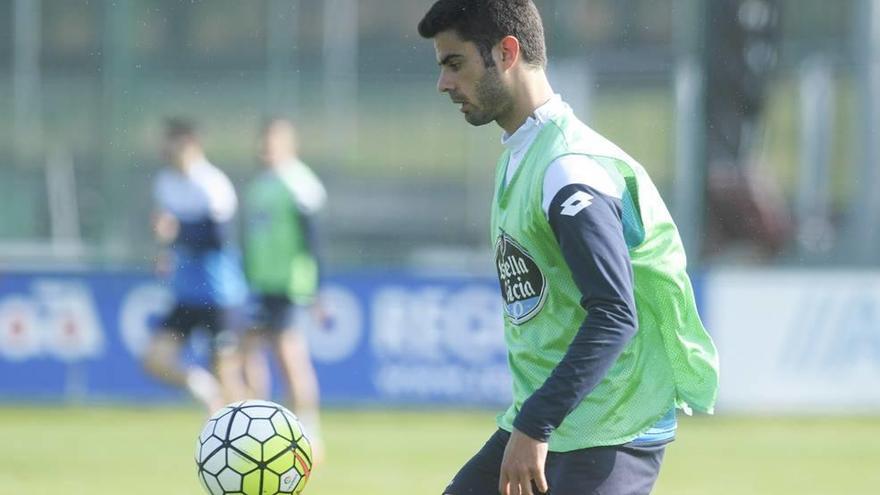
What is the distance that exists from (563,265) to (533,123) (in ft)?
1.34

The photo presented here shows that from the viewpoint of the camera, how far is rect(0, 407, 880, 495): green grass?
32.0 ft

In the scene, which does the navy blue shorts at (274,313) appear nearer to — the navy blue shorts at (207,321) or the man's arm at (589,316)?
the navy blue shorts at (207,321)

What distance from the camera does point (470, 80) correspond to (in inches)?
171

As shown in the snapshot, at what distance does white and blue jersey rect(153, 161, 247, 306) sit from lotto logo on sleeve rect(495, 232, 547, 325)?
294 inches

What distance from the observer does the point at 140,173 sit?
53.6 ft

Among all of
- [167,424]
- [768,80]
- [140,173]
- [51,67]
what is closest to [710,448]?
[167,424]

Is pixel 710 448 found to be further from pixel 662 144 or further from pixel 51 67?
pixel 51 67

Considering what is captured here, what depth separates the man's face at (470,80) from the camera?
4.32 meters

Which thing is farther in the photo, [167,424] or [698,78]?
[698,78]

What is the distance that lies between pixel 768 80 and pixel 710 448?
223 inches

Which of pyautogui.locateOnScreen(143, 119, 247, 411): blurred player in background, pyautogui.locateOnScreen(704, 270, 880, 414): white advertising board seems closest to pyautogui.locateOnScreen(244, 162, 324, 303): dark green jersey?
pyautogui.locateOnScreen(143, 119, 247, 411): blurred player in background

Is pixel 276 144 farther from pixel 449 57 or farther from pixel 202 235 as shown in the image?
pixel 449 57

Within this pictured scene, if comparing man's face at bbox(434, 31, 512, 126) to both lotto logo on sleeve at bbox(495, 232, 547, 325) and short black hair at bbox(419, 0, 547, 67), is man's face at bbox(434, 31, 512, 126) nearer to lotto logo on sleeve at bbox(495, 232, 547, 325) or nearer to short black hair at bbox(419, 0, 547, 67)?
short black hair at bbox(419, 0, 547, 67)

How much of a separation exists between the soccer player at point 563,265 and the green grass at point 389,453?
5133 millimetres
